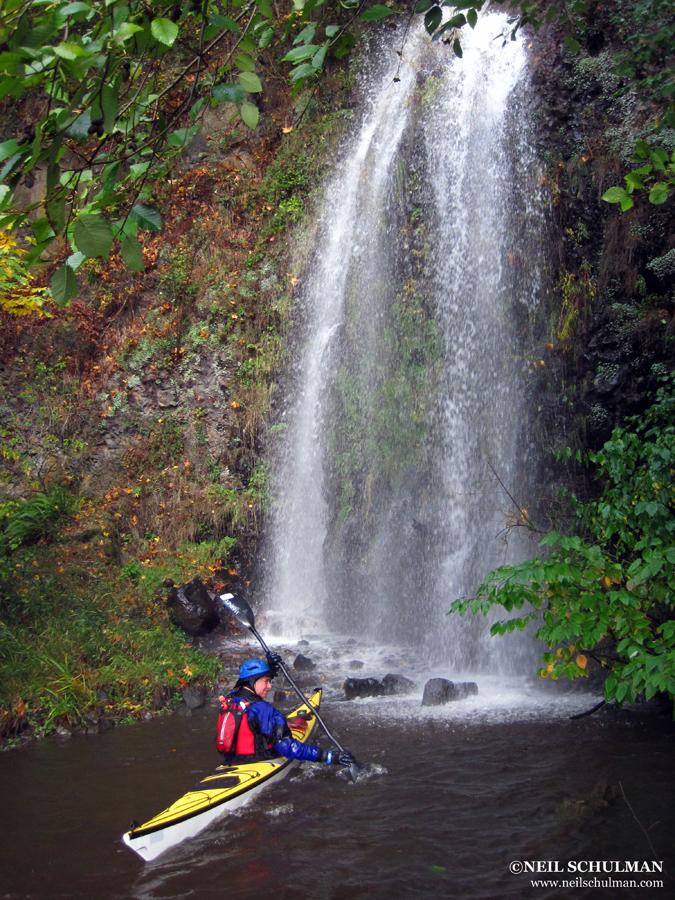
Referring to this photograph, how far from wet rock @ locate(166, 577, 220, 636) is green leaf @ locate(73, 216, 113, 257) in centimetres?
824

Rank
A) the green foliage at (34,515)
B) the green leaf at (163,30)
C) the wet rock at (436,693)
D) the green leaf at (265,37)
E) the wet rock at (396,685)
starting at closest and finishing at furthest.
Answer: the green leaf at (163,30) → the green leaf at (265,37) → the wet rock at (436,693) → the wet rock at (396,685) → the green foliage at (34,515)

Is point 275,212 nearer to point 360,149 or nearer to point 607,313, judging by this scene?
point 360,149

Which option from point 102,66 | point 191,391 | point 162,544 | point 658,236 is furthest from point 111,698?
point 658,236

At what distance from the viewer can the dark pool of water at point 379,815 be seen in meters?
4.46

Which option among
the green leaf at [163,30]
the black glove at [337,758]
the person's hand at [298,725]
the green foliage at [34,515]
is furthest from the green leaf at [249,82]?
the green foliage at [34,515]

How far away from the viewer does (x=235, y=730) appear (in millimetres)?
5660

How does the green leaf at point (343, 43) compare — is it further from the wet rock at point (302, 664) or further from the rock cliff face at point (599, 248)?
the wet rock at point (302, 664)

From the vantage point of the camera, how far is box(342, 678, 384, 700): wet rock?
790 cm

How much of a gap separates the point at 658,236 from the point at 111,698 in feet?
25.3

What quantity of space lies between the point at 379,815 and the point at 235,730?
3.96 ft

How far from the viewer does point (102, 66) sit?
2.49m

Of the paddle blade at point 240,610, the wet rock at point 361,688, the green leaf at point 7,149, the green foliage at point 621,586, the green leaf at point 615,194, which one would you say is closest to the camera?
the green leaf at point 7,149

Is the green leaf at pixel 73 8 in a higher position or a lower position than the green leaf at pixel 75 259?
higher

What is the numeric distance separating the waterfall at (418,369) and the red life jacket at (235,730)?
3.86 m
